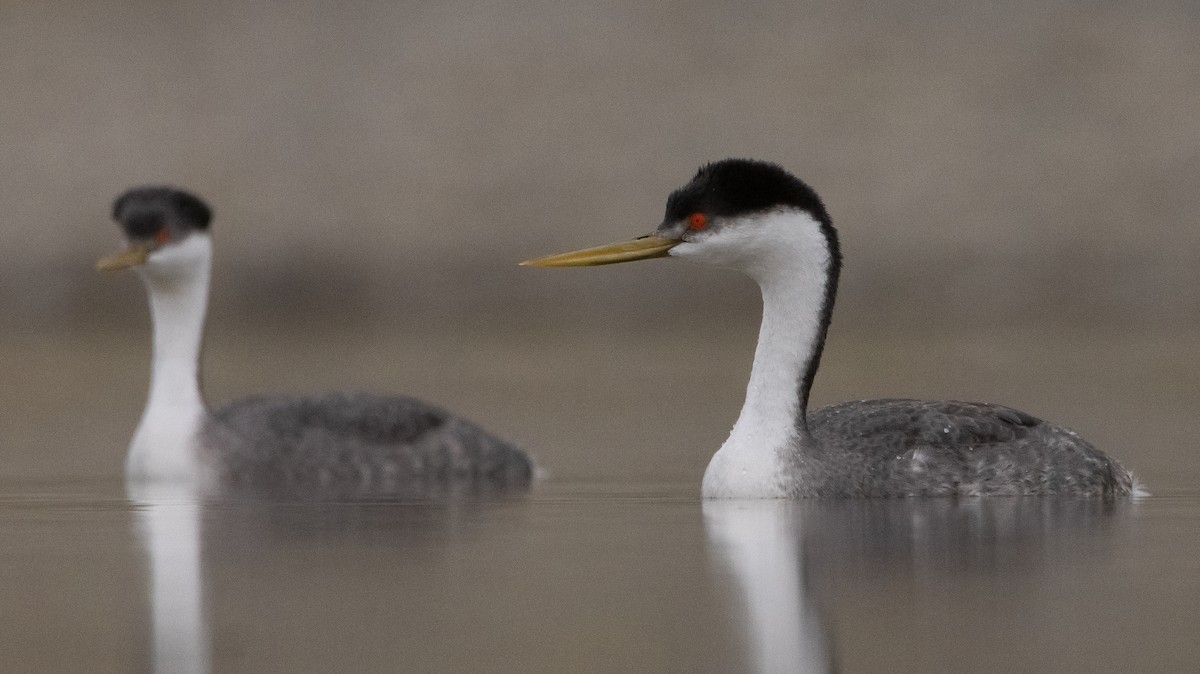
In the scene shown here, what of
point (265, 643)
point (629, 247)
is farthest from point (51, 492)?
point (265, 643)

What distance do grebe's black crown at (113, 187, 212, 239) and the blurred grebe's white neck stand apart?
13.1 ft

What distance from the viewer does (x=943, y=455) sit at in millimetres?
9898

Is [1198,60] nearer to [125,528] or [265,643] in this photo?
[125,528]

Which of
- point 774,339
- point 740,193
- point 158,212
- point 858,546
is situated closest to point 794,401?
point 774,339

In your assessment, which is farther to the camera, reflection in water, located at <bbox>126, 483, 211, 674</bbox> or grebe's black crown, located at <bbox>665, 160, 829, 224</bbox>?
grebe's black crown, located at <bbox>665, 160, 829, 224</bbox>

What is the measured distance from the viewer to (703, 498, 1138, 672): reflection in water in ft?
20.1

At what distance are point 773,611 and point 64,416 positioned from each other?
10016mm

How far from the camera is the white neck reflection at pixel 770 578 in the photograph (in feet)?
18.6

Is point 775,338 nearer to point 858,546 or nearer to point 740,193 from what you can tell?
point 740,193

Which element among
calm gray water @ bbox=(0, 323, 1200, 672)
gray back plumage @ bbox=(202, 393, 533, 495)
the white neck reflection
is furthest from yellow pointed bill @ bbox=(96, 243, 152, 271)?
the white neck reflection

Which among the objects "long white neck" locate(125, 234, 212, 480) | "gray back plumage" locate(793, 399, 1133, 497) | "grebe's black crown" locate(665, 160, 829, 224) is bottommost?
"gray back plumage" locate(793, 399, 1133, 497)

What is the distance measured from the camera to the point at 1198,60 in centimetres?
3519

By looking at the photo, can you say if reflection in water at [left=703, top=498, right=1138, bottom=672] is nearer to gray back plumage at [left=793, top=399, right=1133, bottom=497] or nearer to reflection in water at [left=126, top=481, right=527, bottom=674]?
gray back plumage at [left=793, top=399, right=1133, bottom=497]

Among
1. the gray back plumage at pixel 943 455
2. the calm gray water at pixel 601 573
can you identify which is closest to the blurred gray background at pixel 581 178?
the calm gray water at pixel 601 573
